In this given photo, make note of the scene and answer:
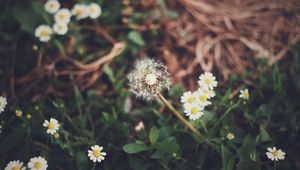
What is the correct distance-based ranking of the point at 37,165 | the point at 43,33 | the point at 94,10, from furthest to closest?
1. the point at 94,10
2. the point at 43,33
3. the point at 37,165

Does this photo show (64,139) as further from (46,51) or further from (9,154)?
(46,51)

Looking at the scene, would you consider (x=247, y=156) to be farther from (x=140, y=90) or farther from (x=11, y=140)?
(x=11, y=140)

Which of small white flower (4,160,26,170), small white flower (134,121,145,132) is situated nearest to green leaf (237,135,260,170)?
small white flower (134,121,145,132)

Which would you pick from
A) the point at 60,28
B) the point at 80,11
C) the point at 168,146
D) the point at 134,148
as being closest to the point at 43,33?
the point at 60,28

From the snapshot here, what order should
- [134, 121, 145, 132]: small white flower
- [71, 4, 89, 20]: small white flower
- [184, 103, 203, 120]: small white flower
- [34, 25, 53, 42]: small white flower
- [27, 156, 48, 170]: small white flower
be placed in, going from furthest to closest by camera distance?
[71, 4, 89, 20]: small white flower
[34, 25, 53, 42]: small white flower
[134, 121, 145, 132]: small white flower
[184, 103, 203, 120]: small white flower
[27, 156, 48, 170]: small white flower

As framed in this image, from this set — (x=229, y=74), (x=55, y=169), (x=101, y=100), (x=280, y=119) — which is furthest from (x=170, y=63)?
(x=55, y=169)

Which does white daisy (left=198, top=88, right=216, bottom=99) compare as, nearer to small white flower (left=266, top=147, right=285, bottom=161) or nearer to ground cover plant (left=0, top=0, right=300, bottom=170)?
ground cover plant (left=0, top=0, right=300, bottom=170)

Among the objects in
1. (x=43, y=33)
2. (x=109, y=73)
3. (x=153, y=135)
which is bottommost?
(x=153, y=135)

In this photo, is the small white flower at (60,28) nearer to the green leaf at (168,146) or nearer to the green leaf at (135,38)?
the green leaf at (135,38)
